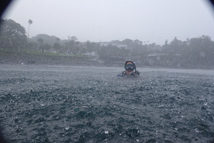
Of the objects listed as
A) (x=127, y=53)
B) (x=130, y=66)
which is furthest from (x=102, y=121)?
(x=127, y=53)

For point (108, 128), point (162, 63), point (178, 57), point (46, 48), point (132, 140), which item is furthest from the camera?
point (178, 57)

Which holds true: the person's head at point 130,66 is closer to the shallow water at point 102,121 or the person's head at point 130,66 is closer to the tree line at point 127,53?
the shallow water at point 102,121

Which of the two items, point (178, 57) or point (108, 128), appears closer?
point (108, 128)

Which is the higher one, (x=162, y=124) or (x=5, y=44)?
(x=5, y=44)

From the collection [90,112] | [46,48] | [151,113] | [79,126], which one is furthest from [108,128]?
[46,48]

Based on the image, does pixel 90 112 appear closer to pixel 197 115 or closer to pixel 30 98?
pixel 30 98

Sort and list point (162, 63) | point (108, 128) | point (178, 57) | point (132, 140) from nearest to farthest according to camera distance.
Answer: point (132, 140) < point (108, 128) < point (162, 63) < point (178, 57)

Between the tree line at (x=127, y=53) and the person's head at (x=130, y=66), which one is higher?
the tree line at (x=127, y=53)

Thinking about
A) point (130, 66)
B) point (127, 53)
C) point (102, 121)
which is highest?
point (127, 53)

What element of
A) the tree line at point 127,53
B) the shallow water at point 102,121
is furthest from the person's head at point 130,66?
the tree line at point 127,53

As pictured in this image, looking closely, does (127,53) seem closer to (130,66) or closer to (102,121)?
(130,66)

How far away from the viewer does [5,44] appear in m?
43.8

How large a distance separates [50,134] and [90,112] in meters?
2.01

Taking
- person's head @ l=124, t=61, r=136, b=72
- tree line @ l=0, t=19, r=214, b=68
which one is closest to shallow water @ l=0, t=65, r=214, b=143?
person's head @ l=124, t=61, r=136, b=72
